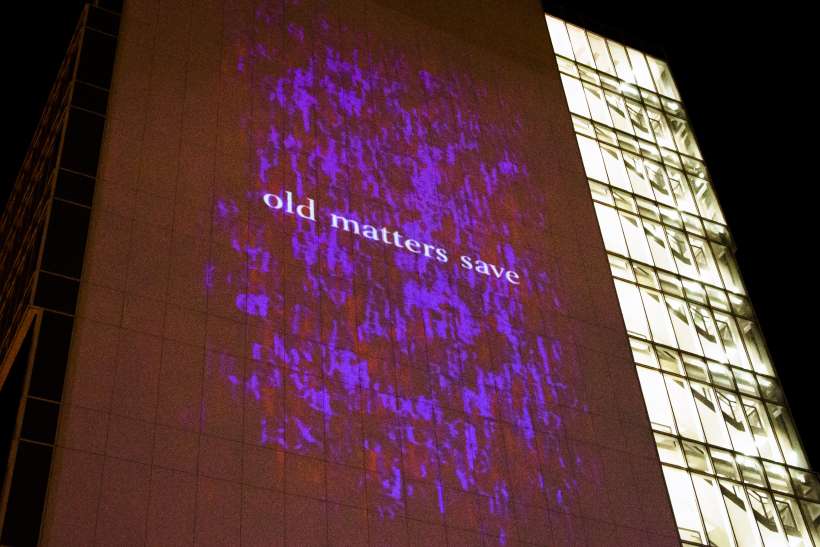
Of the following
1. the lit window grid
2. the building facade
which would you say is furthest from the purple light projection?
the lit window grid

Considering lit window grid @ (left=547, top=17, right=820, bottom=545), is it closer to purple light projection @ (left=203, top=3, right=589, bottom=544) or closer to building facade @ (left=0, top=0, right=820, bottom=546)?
building facade @ (left=0, top=0, right=820, bottom=546)

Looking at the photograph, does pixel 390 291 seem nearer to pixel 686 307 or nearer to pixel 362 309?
pixel 362 309

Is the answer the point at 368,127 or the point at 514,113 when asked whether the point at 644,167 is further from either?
the point at 368,127

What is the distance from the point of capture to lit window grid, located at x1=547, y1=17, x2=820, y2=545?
24.4m

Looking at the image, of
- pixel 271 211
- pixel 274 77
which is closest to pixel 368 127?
pixel 274 77

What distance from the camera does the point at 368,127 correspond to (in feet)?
81.6

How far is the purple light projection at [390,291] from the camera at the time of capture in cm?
1975

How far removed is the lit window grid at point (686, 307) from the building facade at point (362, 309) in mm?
88

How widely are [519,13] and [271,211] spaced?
12594 millimetres

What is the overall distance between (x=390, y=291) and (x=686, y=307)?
30.0ft

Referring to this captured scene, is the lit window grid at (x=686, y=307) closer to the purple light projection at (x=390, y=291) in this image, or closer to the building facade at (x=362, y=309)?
the building facade at (x=362, y=309)

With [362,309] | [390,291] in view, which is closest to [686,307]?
[390,291]

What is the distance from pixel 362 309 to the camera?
21516 millimetres

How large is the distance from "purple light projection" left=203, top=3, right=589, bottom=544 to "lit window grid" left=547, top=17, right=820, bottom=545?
3274mm
